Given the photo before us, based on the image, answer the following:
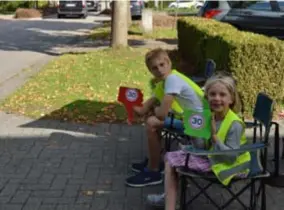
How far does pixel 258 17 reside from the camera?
1662 cm

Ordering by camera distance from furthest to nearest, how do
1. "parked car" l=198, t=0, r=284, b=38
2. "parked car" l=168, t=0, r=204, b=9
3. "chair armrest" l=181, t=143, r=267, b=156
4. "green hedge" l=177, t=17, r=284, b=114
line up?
"parked car" l=168, t=0, r=204, b=9 → "parked car" l=198, t=0, r=284, b=38 → "green hedge" l=177, t=17, r=284, b=114 → "chair armrest" l=181, t=143, r=267, b=156

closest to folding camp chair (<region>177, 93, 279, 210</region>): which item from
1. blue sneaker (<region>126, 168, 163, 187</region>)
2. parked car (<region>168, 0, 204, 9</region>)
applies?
blue sneaker (<region>126, 168, 163, 187</region>)

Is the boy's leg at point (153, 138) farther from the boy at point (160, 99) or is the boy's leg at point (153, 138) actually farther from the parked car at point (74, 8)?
the parked car at point (74, 8)

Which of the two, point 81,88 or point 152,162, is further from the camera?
point 81,88

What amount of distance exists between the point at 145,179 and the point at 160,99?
2.38 feet

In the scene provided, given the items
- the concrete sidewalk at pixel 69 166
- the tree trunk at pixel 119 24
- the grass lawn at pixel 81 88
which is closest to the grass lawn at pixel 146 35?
the tree trunk at pixel 119 24

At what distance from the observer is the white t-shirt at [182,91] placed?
14.8ft

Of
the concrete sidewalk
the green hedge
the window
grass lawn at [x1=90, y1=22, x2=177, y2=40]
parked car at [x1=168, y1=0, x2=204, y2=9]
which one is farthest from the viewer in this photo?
parked car at [x1=168, y1=0, x2=204, y2=9]

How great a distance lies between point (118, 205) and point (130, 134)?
2.23 meters

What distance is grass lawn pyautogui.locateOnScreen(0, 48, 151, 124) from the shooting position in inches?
300

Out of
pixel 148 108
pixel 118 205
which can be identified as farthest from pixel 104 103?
pixel 118 205

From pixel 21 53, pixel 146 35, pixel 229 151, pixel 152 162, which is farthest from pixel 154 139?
pixel 146 35

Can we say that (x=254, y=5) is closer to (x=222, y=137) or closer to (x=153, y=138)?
(x=153, y=138)

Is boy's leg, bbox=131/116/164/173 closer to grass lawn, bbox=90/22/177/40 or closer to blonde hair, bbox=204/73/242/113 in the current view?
blonde hair, bbox=204/73/242/113
